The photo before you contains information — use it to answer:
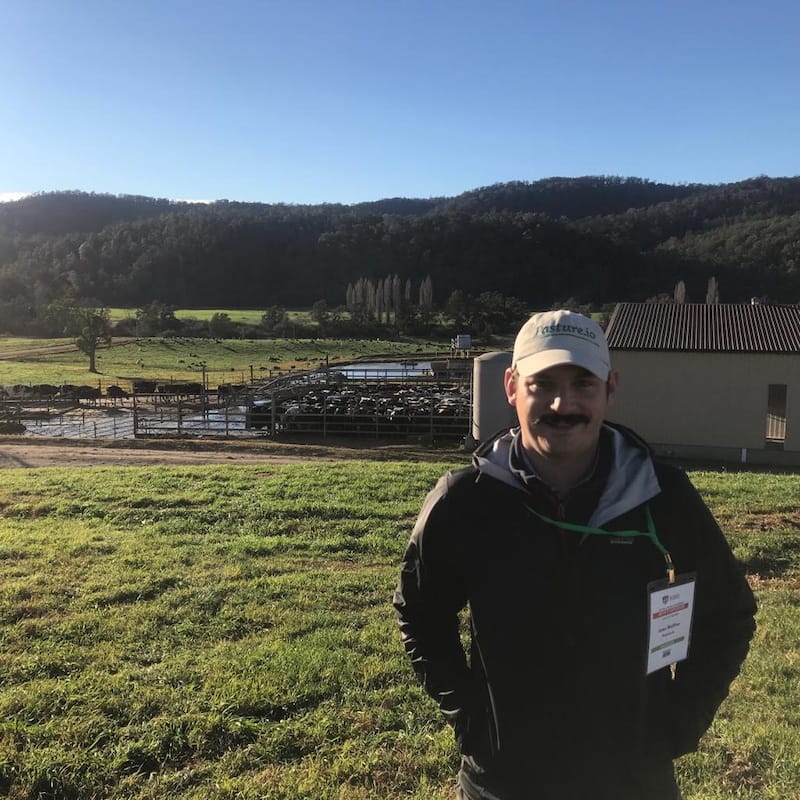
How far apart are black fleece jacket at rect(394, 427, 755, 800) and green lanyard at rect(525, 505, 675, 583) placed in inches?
0.6

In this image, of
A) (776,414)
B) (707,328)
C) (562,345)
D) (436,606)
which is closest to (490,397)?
(707,328)

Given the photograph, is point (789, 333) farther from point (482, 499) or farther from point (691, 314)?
point (482, 499)

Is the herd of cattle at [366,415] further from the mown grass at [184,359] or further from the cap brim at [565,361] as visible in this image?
the mown grass at [184,359]

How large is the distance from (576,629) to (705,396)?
2086 centimetres

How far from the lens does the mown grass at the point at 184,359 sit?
52500mm

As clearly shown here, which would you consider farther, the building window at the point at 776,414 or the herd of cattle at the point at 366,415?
the herd of cattle at the point at 366,415

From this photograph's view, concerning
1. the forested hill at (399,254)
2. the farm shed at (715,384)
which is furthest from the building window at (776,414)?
the forested hill at (399,254)

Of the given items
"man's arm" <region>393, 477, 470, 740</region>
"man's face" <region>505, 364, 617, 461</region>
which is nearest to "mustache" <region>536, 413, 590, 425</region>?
"man's face" <region>505, 364, 617, 461</region>

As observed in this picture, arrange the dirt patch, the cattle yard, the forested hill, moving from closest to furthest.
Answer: the dirt patch
the cattle yard
the forested hill

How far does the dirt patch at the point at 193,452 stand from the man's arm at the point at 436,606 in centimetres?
1663

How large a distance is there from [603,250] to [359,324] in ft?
240

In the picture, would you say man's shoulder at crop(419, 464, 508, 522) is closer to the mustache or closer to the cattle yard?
the mustache

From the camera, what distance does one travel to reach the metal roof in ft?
66.9

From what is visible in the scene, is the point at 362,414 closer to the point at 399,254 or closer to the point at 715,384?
the point at 715,384
